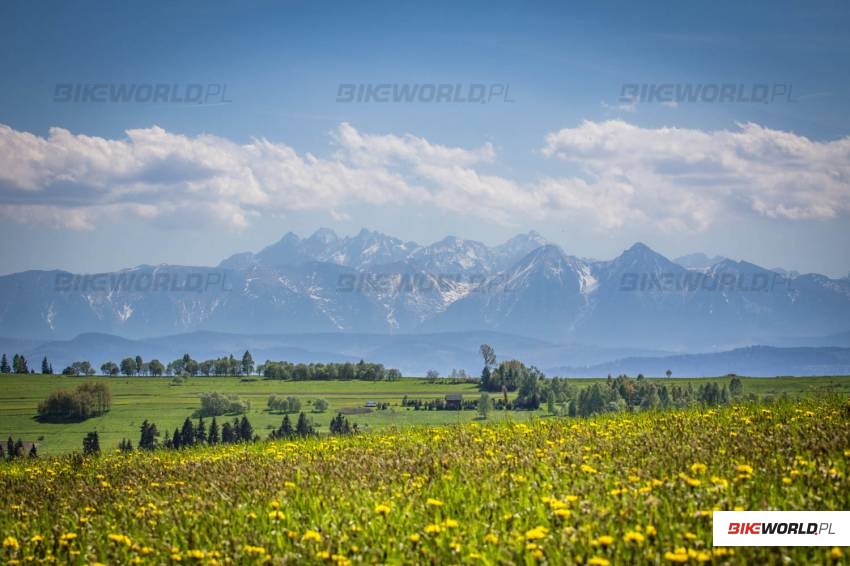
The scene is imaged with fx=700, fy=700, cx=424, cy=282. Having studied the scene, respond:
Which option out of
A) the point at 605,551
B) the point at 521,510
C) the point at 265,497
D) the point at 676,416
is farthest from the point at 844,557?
the point at 676,416

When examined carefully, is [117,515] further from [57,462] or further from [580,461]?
[57,462]

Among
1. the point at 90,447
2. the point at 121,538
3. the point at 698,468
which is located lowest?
the point at 90,447

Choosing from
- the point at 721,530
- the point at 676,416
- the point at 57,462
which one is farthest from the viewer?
the point at 57,462

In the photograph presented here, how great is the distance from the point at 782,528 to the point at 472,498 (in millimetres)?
4107

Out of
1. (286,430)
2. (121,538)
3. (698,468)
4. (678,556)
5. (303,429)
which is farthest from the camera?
(286,430)

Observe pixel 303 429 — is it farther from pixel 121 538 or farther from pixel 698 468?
pixel 698 468

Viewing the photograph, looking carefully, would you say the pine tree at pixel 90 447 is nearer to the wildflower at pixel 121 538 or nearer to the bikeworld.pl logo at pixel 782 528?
the wildflower at pixel 121 538

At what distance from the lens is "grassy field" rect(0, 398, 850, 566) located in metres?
8.32

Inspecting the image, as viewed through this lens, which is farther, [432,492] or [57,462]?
[57,462]

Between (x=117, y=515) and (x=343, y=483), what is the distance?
3.90 m

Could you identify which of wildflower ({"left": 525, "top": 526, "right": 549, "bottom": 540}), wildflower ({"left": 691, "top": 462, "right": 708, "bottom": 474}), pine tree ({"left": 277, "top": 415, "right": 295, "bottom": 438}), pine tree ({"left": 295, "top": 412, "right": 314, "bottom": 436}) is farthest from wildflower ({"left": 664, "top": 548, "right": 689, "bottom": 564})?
pine tree ({"left": 277, "top": 415, "right": 295, "bottom": 438})

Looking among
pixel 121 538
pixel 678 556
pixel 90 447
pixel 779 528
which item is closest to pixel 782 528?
pixel 779 528

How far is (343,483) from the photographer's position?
11945mm

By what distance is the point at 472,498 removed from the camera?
10.4 m
